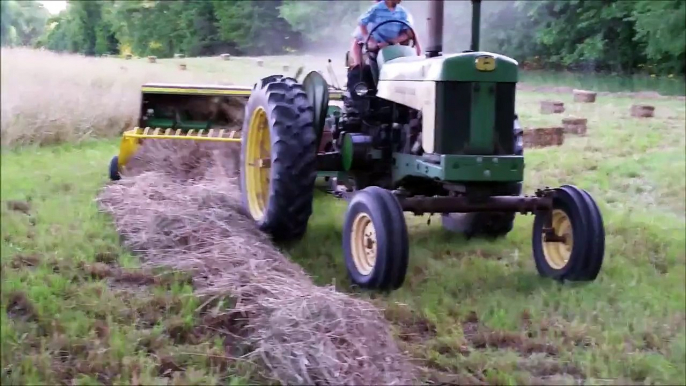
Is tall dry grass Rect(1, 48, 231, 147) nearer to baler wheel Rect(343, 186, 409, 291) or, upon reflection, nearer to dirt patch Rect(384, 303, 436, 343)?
baler wheel Rect(343, 186, 409, 291)

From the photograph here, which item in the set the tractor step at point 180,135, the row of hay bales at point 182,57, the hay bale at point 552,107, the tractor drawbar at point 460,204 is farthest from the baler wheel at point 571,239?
the hay bale at point 552,107

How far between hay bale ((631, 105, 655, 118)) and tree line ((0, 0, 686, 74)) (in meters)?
0.70

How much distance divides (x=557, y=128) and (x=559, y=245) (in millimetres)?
4082

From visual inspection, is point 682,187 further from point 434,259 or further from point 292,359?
point 292,359

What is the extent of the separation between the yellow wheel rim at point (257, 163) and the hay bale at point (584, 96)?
256 inches

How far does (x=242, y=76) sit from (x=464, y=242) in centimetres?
203

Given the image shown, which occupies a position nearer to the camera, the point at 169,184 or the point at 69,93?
the point at 69,93

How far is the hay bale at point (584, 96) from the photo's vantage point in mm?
9898

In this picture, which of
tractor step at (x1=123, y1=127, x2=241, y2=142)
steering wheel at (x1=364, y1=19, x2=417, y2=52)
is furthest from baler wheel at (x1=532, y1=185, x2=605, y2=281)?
tractor step at (x1=123, y1=127, x2=241, y2=142)

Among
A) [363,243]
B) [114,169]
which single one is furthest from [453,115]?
[114,169]

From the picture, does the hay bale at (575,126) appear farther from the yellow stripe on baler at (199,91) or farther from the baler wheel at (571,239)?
the baler wheel at (571,239)

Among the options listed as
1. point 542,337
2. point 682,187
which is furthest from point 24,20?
point 682,187

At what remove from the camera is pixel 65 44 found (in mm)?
1995

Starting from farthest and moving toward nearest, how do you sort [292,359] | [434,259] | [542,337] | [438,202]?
[434,259] → [438,202] → [542,337] → [292,359]
